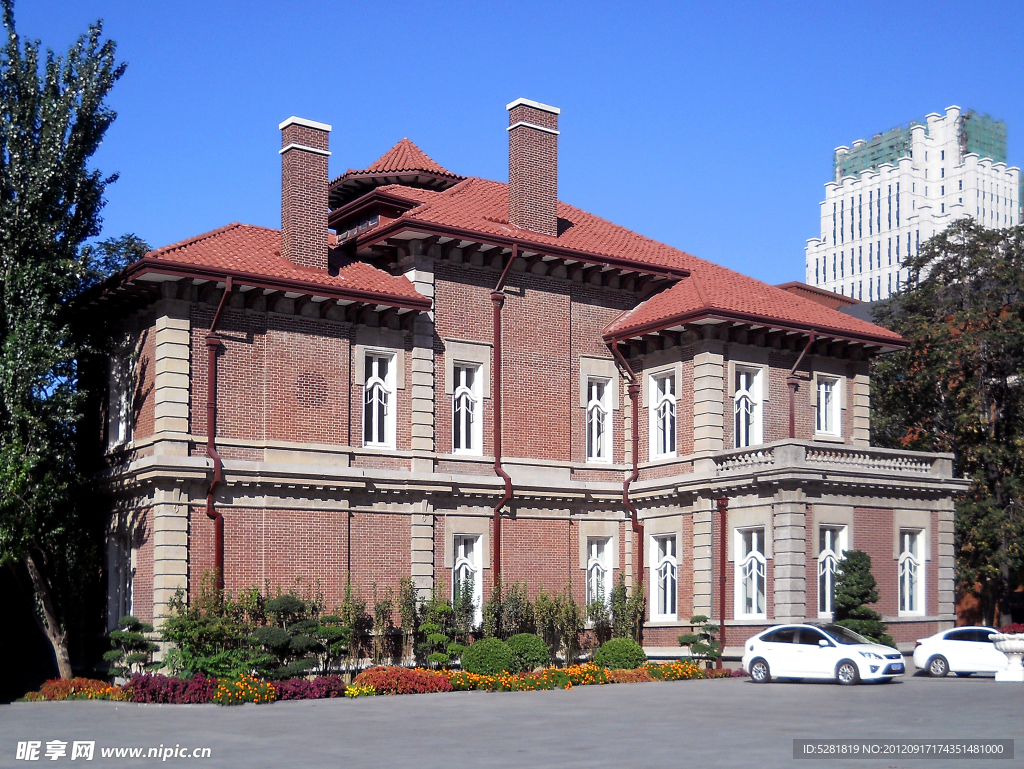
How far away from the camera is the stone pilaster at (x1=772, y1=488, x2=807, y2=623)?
27969mm

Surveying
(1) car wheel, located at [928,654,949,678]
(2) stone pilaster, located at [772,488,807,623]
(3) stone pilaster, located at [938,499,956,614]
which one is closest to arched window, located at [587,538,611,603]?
(2) stone pilaster, located at [772,488,807,623]

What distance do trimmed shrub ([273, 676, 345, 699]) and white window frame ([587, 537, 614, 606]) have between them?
8985 mm

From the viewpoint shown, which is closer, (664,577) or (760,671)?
(760,671)

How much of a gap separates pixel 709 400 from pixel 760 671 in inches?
274

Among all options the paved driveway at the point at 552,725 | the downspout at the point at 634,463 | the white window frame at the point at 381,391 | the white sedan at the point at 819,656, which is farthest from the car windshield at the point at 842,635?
the white window frame at the point at 381,391

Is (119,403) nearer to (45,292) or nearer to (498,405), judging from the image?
(45,292)

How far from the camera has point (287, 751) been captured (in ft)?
53.9

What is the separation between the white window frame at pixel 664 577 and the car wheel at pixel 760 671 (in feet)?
14.1

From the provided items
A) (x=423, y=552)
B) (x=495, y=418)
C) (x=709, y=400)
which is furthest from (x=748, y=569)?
(x=423, y=552)

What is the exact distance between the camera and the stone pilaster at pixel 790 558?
27969 millimetres

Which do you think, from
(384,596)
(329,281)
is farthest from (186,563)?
(329,281)

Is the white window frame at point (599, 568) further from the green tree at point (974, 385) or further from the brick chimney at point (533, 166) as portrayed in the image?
the green tree at point (974, 385)

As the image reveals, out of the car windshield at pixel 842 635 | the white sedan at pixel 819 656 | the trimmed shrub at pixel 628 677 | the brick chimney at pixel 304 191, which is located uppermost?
the brick chimney at pixel 304 191

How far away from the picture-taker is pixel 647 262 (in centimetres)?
3291
